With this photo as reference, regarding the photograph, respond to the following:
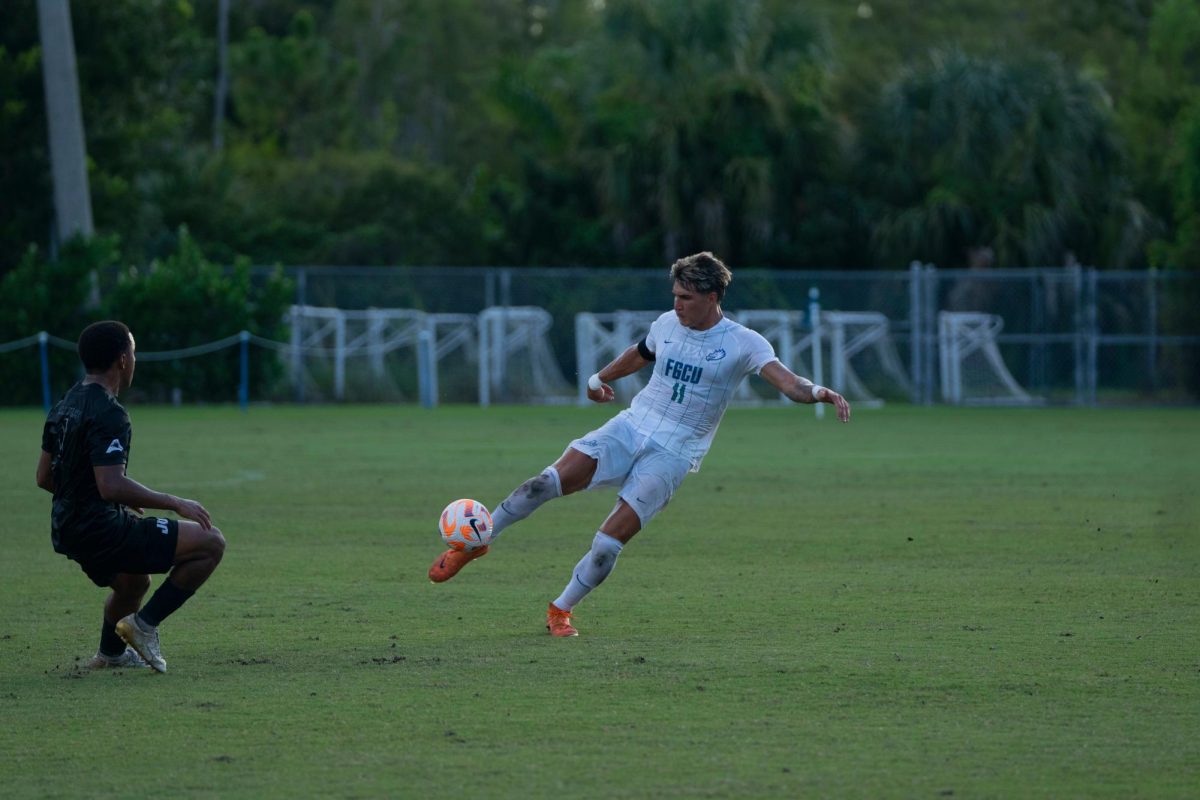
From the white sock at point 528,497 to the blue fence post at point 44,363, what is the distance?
73.8ft

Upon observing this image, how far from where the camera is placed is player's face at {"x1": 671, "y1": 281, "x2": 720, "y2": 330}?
8578mm

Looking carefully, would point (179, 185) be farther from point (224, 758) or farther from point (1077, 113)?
point (224, 758)

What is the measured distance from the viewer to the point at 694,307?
861cm

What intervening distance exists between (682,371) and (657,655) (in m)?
1.65

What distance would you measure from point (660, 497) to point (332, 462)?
11349 mm

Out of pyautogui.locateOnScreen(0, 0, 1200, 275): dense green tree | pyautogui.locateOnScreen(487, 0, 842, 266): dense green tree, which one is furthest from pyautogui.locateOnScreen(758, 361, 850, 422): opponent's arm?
pyautogui.locateOnScreen(487, 0, 842, 266): dense green tree

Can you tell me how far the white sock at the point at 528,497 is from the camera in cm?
867

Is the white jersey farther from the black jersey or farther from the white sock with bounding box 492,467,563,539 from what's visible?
the black jersey

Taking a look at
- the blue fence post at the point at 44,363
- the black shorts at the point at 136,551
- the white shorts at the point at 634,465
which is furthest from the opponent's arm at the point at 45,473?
the blue fence post at the point at 44,363

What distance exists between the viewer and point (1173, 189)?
41781mm

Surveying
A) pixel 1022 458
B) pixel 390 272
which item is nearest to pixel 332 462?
pixel 1022 458

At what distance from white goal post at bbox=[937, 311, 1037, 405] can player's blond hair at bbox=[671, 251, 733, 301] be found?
25923 mm

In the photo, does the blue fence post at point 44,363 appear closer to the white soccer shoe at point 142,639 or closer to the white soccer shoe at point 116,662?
the white soccer shoe at point 116,662

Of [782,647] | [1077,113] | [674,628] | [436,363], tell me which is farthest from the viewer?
[1077,113]
